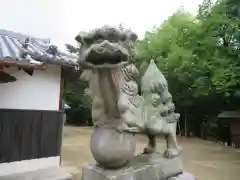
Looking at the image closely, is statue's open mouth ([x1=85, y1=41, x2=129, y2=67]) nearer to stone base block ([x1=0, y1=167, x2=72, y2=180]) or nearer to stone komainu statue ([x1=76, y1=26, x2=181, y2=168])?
stone komainu statue ([x1=76, y1=26, x2=181, y2=168])

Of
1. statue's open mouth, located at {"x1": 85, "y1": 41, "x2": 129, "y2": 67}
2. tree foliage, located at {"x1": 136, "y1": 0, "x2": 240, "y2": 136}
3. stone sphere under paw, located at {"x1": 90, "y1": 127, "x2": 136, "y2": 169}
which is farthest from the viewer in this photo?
tree foliage, located at {"x1": 136, "y1": 0, "x2": 240, "y2": 136}

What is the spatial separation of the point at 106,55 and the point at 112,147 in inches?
32.5

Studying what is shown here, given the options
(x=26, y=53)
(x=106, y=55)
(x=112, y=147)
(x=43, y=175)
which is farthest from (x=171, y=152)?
(x=43, y=175)

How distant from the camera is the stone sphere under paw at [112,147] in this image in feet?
7.89

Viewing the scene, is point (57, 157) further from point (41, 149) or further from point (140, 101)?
point (140, 101)

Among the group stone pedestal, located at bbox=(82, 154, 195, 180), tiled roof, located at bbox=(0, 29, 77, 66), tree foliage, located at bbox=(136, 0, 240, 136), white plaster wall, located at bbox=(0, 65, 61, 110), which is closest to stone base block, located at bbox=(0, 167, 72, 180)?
white plaster wall, located at bbox=(0, 65, 61, 110)

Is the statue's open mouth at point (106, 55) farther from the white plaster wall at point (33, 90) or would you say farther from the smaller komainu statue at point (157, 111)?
the white plaster wall at point (33, 90)

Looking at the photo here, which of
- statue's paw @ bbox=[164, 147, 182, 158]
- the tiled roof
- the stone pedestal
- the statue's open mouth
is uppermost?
the tiled roof

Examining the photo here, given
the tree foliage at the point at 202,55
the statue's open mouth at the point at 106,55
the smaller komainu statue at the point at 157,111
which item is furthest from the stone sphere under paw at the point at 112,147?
the tree foliage at the point at 202,55

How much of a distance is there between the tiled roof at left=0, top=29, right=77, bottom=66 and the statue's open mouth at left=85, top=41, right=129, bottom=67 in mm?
2299

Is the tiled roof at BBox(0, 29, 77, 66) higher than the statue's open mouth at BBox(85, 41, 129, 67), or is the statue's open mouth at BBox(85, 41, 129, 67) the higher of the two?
the tiled roof at BBox(0, 29, 77, 66)

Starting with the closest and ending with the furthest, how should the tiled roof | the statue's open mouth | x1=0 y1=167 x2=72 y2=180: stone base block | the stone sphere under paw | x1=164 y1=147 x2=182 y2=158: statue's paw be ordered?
the statue's open mouth
the stone sphere under paw
x1=164 y1=147 x2=182 y2=158: statue's paw
the tiled roof
x1=0 y1=167 x2=72 y2=180: stone base block

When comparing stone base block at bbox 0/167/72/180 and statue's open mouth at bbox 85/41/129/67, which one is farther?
stone base block at bbox 0/167/72/180

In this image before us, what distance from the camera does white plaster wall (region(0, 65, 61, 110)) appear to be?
5.48 m
